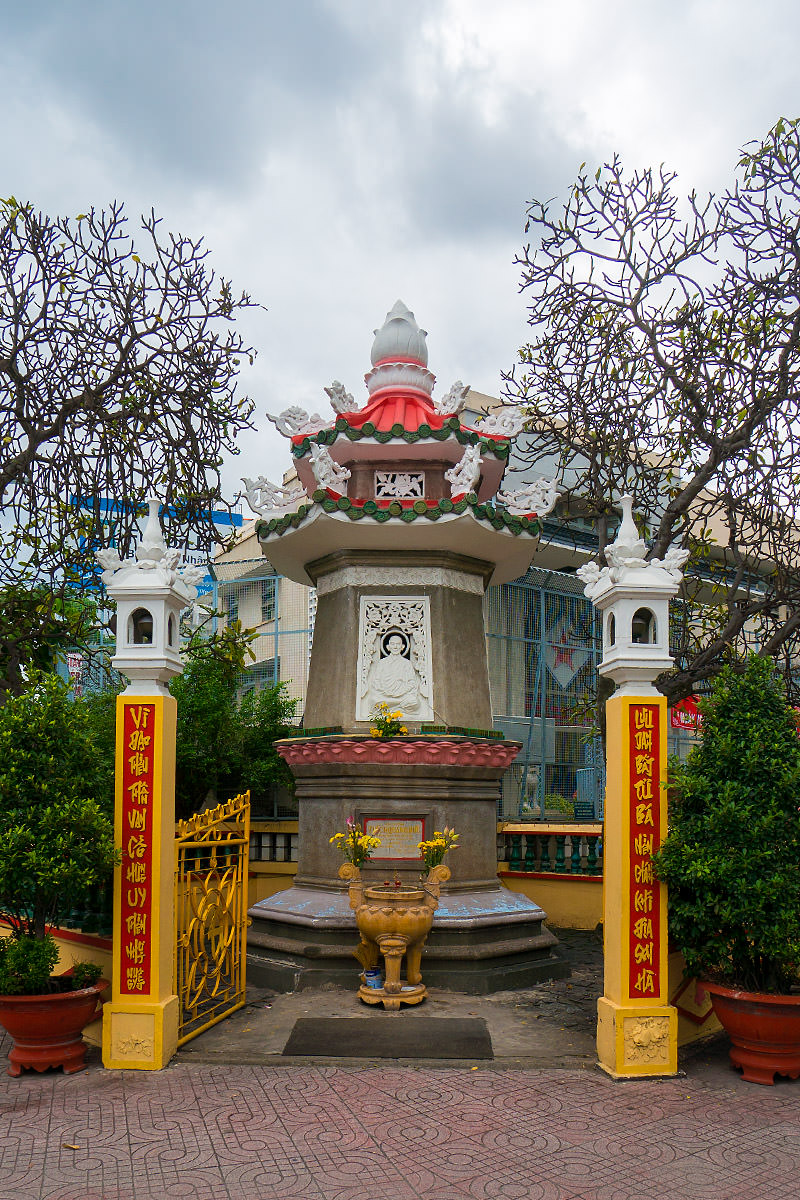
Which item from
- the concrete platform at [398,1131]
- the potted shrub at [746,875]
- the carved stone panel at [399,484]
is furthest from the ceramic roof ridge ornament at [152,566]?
the potted shrub at [746,875]

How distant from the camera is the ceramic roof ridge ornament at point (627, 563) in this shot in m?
6.47

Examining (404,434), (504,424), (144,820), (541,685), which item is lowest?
(144,820)

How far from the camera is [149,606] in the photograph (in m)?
6.46

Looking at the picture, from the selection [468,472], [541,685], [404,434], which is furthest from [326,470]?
[541,685]

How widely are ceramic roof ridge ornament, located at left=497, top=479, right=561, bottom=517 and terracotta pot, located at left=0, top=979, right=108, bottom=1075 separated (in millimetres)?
6277

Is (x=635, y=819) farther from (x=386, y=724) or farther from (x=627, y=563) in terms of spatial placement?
(x=386, y=724)

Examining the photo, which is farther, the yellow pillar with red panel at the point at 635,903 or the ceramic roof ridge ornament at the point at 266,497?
the ceramic roof ridge ornament at the point at 266,497

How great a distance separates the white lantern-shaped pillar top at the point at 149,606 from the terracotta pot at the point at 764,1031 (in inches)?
176

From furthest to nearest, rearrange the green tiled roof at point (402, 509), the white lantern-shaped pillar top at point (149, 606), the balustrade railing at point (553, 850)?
1. the balustrade railing at point (553, 850)
2. the green tiled roof at point (402, 509)
3. the white lantern-shaped pillar top at point (149, 606)

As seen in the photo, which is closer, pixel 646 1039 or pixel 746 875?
pixel 746 875

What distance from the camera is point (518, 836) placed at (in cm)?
1216

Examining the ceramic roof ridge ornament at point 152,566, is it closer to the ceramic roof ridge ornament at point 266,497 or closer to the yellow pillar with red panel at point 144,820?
the yellow pillar with red panel at point 144,820

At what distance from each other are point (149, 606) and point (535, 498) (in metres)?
4.81

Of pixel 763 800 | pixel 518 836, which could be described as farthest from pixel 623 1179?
pixel 518 836
